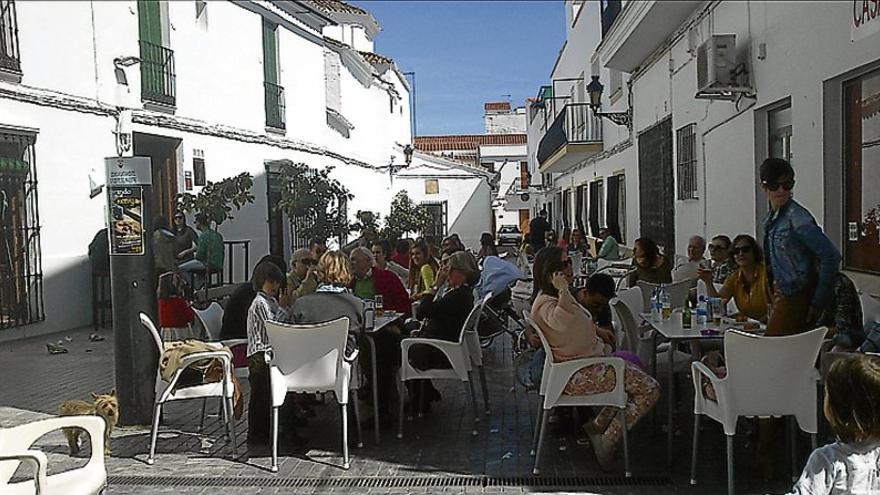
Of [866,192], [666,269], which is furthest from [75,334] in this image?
[866,192]

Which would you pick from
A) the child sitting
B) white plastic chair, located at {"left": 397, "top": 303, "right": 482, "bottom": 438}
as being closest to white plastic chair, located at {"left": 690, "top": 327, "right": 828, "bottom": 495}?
the child sitting

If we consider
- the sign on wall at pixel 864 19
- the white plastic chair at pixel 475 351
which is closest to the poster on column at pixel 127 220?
the white plastic chair at pixel 475 351

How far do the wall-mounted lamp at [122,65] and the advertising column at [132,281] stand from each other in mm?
5607

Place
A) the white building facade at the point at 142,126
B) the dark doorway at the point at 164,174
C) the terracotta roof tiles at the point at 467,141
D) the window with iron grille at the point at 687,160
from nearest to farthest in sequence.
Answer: the white building facade at the point at 142,126 → the window with iron grille at the point at 687,160 → the dark doorway at the point at 164,174 → the terracotta roof tiles at the point at 467,141

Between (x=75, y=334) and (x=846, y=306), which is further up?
(x=846, y=306)

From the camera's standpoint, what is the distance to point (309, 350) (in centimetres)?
514

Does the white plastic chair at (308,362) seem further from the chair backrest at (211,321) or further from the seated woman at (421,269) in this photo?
the seated woman at (421,269)

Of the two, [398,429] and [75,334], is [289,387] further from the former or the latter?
[75,334]

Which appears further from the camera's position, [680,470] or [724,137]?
[724,137]

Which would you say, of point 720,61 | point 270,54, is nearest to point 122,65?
point 270,54

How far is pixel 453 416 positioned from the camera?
20.8 feet

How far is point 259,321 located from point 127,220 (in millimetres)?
1332

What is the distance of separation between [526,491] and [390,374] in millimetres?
1738

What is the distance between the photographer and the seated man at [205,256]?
456 inches
